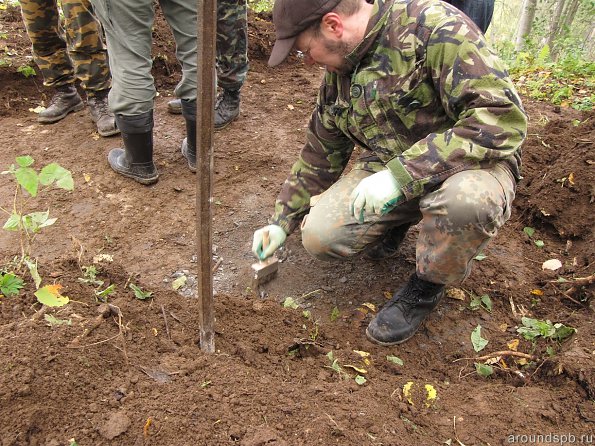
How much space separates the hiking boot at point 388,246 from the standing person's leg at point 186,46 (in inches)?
58.0

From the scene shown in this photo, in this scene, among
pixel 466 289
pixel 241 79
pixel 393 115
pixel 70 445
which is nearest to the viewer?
pixel 70 445

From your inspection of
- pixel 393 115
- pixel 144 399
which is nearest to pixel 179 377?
pixel 144 399

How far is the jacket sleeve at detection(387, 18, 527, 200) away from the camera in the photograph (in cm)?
178

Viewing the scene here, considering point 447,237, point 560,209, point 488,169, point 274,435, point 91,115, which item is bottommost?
point 91,115

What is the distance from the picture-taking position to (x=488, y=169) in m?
1.99

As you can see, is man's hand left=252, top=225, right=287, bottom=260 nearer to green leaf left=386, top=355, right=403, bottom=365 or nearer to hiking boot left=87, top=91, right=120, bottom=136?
green leaf left=386, top=355, right=403, bottom=365

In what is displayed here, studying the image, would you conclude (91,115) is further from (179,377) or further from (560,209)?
(560,209)

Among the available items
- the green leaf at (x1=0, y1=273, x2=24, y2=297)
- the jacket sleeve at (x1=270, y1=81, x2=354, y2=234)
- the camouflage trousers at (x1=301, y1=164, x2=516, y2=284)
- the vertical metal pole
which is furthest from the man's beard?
the green leaf at (x1=0, y1=273, x2=24, y2=297)

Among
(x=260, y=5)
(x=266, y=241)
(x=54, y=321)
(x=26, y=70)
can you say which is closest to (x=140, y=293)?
(x=54, y=321)

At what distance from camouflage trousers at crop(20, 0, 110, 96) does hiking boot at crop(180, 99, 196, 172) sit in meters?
0.87

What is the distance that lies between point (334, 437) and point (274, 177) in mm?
2175

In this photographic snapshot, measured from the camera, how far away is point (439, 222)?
1962mm

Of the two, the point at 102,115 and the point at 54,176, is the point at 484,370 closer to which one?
the point at 54,176

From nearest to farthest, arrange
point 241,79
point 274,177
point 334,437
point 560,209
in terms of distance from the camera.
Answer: point 334,437 → point 560,209 → point 274,177 → point 241,79
